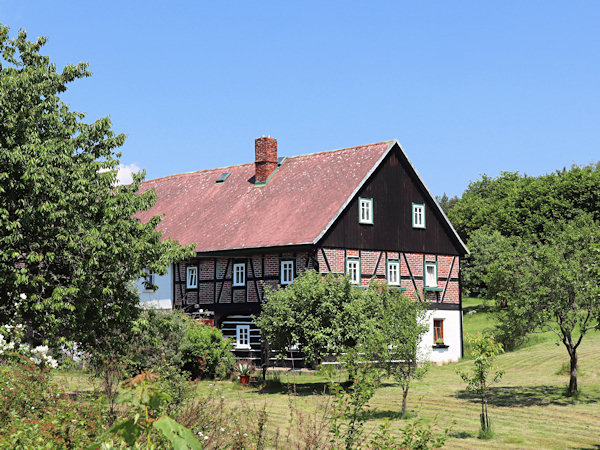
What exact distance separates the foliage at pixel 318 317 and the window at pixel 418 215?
33.7ft

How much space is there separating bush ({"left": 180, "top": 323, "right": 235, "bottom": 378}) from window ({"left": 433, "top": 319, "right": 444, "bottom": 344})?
1146 centimetres

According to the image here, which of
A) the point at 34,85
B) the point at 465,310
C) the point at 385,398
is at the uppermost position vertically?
the point at 34,85

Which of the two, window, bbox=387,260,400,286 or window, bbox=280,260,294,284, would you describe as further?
window, bbox=387,260,400,286

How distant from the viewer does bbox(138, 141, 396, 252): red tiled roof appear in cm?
3281

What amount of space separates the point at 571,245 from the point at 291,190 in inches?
623

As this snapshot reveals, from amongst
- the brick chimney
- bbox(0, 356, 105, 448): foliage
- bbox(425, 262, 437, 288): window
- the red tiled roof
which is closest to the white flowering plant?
bbox(0, 356, 105, 448): foliage

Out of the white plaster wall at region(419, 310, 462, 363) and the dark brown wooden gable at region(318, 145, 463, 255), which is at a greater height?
the dark brown wooden gable at region(318, 145, 463, 255)

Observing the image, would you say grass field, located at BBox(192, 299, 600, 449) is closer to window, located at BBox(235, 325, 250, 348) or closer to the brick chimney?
window, located at BBox(235, 325, 250, 348)

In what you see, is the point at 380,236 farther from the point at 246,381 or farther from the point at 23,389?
the point at 23,389

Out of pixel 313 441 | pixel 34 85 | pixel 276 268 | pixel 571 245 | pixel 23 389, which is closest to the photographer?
pixel 313 441

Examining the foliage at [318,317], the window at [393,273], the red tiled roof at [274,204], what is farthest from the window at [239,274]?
the foliage at [318,317]

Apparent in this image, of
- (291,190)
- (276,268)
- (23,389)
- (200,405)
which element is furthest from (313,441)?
(291,190)

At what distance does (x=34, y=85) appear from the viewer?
18828 millimetres

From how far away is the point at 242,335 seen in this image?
34312mm
